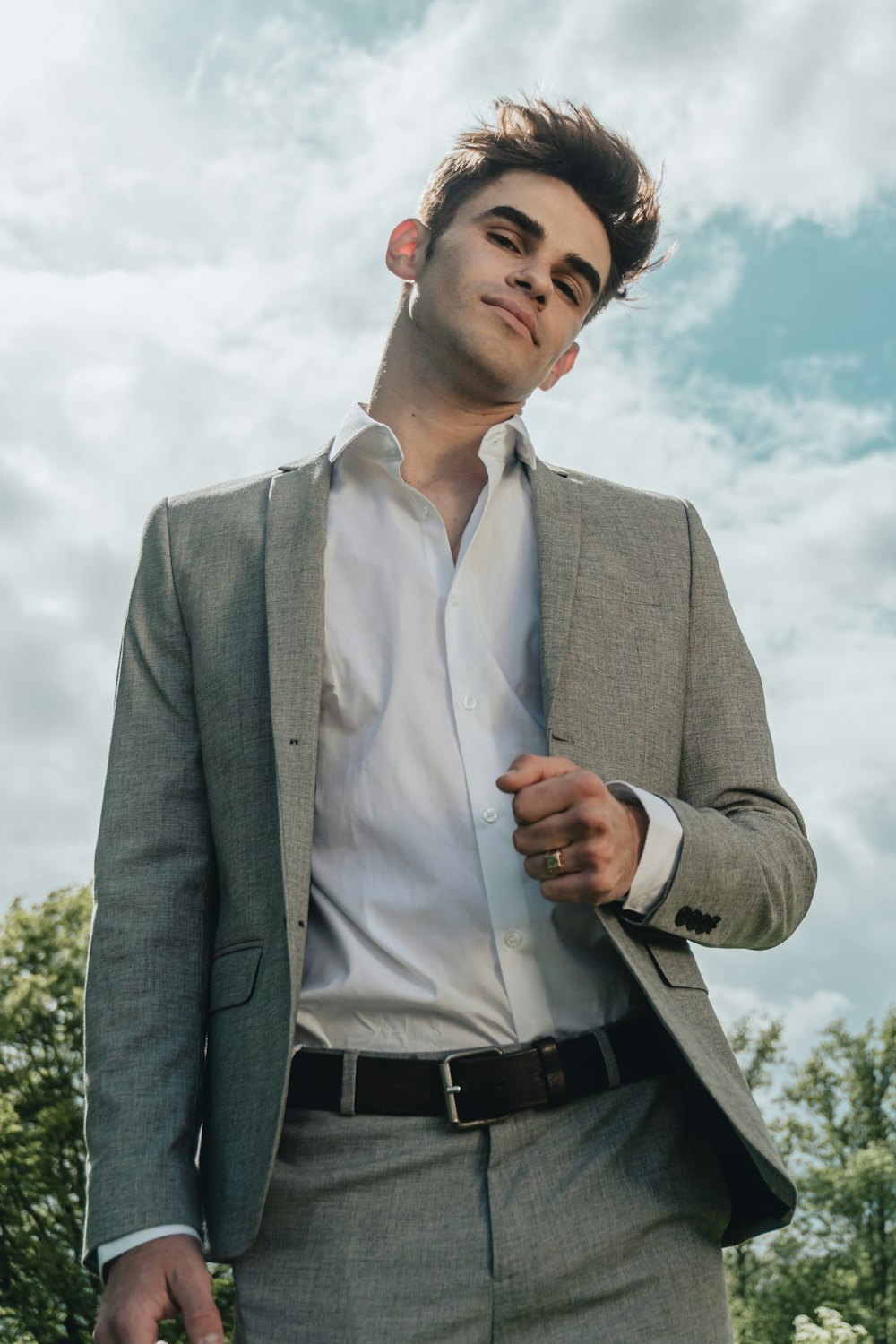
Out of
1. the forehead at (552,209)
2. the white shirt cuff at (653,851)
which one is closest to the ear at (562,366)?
the forehead at (552,209)

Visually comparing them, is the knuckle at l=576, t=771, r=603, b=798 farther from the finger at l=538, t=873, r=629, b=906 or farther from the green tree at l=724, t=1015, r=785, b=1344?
the green tree at l=724, t=1015, r=785, b=1344

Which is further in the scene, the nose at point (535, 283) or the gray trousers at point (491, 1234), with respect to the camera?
the nose at point (535, 283)

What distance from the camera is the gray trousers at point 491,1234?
253 centimetres

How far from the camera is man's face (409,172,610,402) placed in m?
3.62

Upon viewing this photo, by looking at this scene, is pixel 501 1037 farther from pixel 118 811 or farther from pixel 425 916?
pixel 118 811

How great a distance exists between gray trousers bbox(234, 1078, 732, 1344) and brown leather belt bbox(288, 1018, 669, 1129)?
33mm

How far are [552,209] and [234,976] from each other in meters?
2.34

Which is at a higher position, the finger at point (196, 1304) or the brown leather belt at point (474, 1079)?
the brown leather belt at point (474, 1079)

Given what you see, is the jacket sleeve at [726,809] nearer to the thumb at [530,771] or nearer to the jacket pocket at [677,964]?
the jacket pocket at [677,964]

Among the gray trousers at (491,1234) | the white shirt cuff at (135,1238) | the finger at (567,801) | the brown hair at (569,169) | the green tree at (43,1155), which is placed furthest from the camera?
the green tree at (43,1155)

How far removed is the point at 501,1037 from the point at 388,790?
57 centimetres

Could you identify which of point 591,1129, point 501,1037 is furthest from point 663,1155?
point 501,1037

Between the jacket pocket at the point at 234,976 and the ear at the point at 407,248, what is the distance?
7.03 ft

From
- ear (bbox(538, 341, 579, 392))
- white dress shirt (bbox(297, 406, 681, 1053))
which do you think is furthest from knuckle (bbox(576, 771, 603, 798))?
ear (bbox(538, 341, 579, 392))
